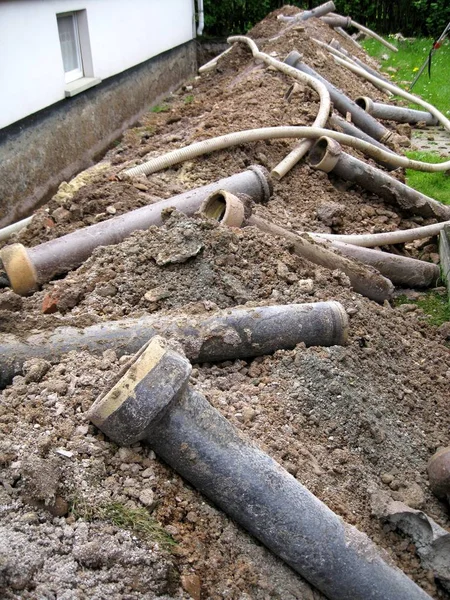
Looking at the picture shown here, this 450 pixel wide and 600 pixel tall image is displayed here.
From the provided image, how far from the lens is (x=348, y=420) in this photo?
3055mm

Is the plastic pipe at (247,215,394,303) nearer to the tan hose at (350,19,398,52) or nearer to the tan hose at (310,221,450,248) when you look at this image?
the tan hose at (310,221,450,248)

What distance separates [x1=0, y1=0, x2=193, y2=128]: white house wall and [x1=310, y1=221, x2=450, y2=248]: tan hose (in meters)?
4.53

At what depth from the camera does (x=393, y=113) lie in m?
9.85

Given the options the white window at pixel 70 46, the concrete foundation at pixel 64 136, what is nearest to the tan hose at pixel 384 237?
the concrete foundation at pixel 64 136

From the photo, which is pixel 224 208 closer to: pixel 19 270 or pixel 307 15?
pixel 19 270

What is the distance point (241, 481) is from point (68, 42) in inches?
347

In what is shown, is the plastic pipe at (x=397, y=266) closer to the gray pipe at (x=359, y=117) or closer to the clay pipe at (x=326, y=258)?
the clay pipe at (x=326, y=258)

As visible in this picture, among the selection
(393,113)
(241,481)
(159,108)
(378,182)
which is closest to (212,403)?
(241,481)

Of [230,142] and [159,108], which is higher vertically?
[230,142]

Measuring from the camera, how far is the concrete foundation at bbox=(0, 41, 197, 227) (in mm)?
7285

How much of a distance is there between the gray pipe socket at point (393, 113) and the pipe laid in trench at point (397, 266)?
488 centimetres

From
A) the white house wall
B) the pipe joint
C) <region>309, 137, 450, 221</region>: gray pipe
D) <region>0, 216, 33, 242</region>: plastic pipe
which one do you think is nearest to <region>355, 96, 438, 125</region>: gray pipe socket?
the pipe joint

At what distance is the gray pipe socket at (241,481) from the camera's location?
2.23 m

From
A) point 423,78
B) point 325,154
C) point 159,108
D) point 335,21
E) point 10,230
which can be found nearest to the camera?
point 10,230
